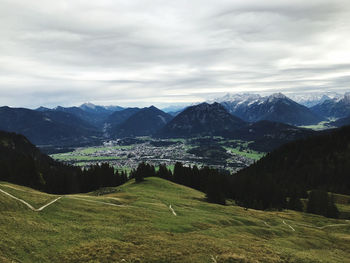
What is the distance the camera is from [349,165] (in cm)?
18775

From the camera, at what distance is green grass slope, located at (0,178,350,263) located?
30.5 m

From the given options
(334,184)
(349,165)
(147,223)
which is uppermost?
(147,223)

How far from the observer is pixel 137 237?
124 feet

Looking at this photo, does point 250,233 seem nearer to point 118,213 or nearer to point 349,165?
point 118,213

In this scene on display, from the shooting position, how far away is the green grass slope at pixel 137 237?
1203 inches

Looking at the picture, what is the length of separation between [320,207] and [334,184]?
95485mm

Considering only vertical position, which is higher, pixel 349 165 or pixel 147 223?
pixel 147 223

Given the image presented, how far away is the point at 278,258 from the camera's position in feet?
123

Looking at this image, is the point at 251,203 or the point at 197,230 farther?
the point at 251,203

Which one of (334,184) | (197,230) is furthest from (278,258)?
(334,184)

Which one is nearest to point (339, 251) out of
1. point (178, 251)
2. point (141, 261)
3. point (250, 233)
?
point (250, 233)

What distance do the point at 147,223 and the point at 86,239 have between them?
542 inches

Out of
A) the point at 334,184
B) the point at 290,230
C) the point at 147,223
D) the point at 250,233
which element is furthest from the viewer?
the point at 334,184

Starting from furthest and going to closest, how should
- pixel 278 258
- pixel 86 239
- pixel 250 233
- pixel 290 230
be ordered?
pixel 290 230
pixel 250 233
pixel 278 258
pixel 86 239
